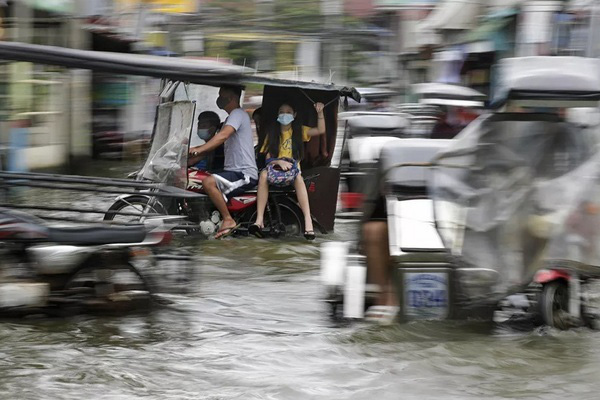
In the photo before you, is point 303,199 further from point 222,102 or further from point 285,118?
point 222,102

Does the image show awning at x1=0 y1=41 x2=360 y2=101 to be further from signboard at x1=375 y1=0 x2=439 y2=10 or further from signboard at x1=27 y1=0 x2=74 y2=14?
signboard at x1=375 y1=0 x2=439 y2=10

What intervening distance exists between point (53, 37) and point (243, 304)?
12459mm

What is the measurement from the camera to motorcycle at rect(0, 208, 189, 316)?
260 inches

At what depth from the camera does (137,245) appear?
6.83 meters

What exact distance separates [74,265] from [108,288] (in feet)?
1.02

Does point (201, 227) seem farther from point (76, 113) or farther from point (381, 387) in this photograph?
point (76, 113)

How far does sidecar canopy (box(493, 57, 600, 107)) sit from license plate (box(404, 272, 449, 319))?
1123mm

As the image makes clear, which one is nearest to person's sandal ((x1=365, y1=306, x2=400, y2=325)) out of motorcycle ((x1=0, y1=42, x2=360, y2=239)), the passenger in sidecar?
the passenger in sidecar

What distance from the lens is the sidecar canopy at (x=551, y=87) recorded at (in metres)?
5.87

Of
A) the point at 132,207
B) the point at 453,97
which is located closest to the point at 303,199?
the point at 453,97

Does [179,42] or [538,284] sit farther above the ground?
[179,42]

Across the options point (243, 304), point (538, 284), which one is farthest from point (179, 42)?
point (538, 284)

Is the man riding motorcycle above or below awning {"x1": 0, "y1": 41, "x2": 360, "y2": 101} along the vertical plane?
below

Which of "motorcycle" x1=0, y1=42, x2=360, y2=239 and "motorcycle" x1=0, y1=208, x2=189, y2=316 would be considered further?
"motorcycle" x1=0, y1=42, x2=360, y2=239
